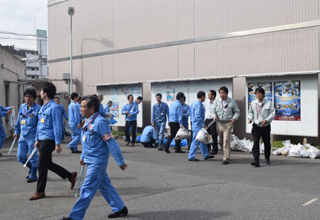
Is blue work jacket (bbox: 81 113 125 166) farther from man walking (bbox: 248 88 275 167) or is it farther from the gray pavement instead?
man walking (bbox: 248 88 275 167)

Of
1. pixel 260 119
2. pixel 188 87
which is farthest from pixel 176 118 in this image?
pixel 260 119

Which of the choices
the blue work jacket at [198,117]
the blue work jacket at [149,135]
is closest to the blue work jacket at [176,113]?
the blue work jacket at [198,117]

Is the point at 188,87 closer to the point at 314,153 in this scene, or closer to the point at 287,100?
the point at 287,100

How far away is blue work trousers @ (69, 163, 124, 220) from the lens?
178 inches

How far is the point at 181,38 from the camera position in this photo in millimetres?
15180

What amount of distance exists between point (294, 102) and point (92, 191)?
814 cm

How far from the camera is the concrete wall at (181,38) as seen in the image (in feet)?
39.5

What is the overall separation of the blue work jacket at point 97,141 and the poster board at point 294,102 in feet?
25.4

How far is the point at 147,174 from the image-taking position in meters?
8.14

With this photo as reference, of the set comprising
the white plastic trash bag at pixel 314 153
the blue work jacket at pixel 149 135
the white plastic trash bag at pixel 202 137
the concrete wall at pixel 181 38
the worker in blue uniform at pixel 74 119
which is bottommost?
the white plastic trash bag at pixel 314 153

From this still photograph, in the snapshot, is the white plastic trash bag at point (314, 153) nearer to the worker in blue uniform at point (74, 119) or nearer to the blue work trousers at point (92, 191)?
the worker in blue uniform at point (74, 119)

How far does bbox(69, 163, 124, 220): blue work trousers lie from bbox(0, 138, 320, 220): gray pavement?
302 mm

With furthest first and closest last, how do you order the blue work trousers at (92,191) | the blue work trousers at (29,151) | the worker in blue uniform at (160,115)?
the worker in blue uniform at (160,115) < the blue work trousers at (29,151) < the blue work trousers at (92,191)

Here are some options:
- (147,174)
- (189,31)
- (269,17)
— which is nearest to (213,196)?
(147,174)
